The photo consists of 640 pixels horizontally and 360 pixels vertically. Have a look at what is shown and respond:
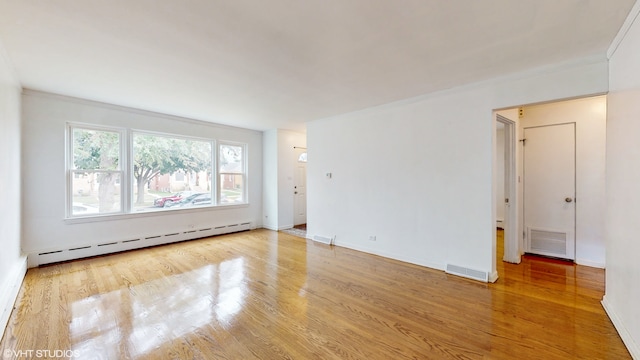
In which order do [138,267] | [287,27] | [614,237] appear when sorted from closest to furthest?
[287,27]
[614,237]
[138,267]

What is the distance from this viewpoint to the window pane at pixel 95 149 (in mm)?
4000

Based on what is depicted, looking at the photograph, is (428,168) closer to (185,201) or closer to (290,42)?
(290,42)

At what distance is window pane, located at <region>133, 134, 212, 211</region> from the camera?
15.1 feet

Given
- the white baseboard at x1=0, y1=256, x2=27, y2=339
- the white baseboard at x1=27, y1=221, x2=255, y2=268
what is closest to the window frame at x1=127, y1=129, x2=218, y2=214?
Result: the white baseboard at x1=27, y1=221, x2=255, y2=268

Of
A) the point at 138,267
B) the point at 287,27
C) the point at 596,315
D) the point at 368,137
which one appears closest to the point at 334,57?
the point at 287,27

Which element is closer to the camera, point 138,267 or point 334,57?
point 334,57

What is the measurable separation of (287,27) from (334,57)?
2.10ft

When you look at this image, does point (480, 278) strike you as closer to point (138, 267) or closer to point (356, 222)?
point (356, 222)

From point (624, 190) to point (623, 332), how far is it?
110cm

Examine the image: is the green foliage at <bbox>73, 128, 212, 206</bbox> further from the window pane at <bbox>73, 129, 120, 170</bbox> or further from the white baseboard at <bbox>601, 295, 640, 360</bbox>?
the white baseboard at <bbox>601, 295, 640, 360</bbox>

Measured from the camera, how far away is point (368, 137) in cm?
432

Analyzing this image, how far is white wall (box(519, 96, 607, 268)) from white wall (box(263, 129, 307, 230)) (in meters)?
4.96

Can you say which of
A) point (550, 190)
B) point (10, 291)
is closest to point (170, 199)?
point (10, 291)

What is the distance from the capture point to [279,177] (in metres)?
6.14
